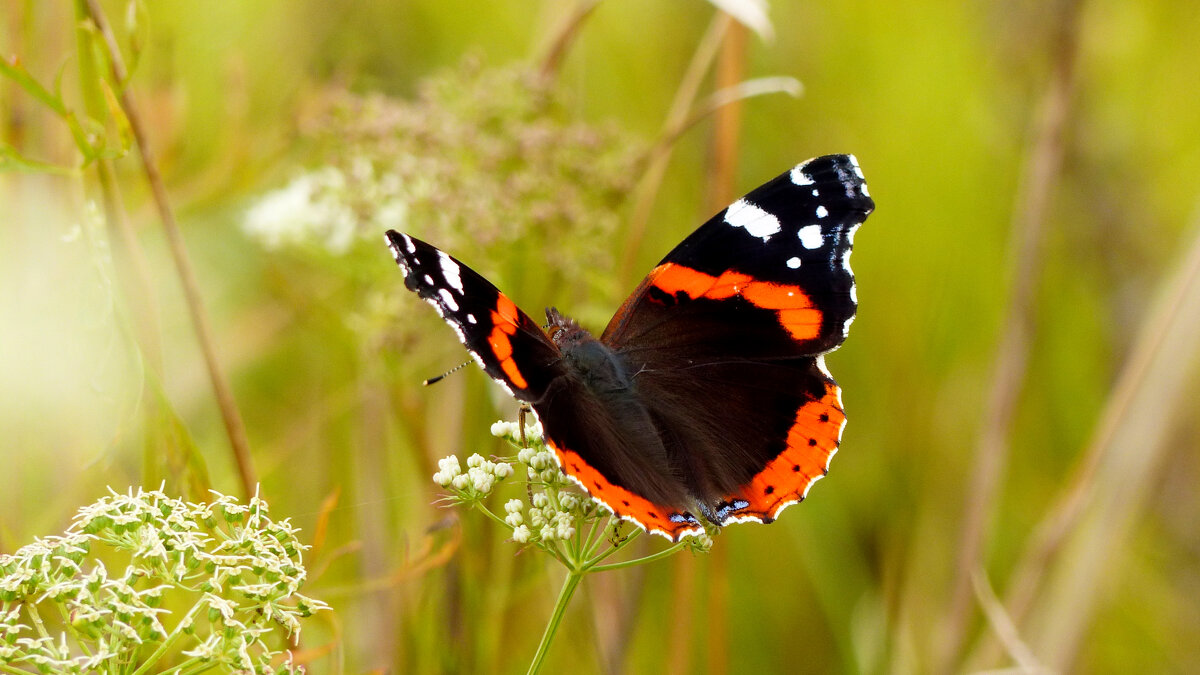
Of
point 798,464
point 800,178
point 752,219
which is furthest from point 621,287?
point 798,464

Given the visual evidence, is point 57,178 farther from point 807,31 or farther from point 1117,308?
point 1117,308

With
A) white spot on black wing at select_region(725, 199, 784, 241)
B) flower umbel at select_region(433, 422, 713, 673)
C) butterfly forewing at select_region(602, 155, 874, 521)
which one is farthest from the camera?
white spot on black wing at select_region(725, 199, 784, 241)

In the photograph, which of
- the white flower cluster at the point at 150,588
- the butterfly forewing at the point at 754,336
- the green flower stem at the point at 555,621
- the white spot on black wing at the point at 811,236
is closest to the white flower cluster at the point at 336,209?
the butterfly forewing at the point at 754,336

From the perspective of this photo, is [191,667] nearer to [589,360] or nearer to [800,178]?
[589,360]

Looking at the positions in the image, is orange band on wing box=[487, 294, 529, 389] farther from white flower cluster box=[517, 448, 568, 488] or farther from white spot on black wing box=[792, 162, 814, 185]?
white spot on black wing box=[792, 162, 814, 185]

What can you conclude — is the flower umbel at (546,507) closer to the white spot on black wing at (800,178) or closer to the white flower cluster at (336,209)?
the white spot on black wing at (800,178)

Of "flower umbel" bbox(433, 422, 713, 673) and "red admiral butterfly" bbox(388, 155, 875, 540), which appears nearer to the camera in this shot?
"flower umbel" bbox(433, 422, 713, 673)

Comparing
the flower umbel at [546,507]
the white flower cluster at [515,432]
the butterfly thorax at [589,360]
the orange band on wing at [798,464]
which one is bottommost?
the orange band on wing at [798,464]

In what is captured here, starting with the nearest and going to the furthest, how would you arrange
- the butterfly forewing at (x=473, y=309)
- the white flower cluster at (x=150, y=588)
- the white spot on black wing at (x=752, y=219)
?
the white flower cluster at (x=150, y=588)
the butterfly forewing at (x=473, y=309)
the white spot on black wing at (x=752, y=219)

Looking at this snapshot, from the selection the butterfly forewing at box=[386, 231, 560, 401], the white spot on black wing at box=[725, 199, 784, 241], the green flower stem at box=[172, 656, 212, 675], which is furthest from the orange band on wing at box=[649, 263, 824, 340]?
the green flower stem at box=[172, 656, 212, 675]
